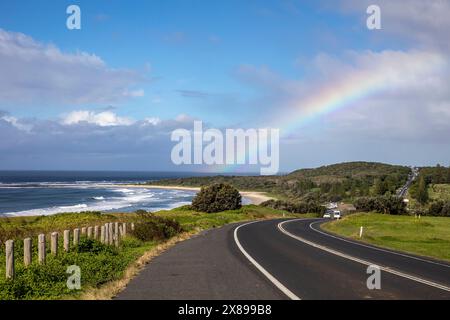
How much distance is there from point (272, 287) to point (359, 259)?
7.76 meters

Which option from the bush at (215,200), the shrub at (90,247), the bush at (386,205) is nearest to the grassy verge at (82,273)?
the shrub at (90,247)

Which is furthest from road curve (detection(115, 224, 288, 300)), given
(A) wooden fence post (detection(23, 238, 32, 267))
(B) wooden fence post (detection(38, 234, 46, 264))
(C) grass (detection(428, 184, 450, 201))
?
(C) grass (detection(428, 184, 450, 201))

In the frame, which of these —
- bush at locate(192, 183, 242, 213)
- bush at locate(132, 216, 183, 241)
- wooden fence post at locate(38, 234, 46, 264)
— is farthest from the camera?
bush at locate(192, 183, 242, 213)

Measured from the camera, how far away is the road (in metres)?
10.6

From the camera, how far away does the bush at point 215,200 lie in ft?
270

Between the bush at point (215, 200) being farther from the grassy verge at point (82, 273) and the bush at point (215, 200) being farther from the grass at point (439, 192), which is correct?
the grassy verge at point (82, 273)

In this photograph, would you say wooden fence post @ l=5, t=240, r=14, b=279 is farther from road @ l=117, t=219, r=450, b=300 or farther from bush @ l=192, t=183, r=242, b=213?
bush @ l=192, t=183, r=242, b=213

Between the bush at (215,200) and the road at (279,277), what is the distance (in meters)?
62.4

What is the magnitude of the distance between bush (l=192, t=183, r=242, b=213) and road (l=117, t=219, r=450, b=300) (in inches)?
2457
